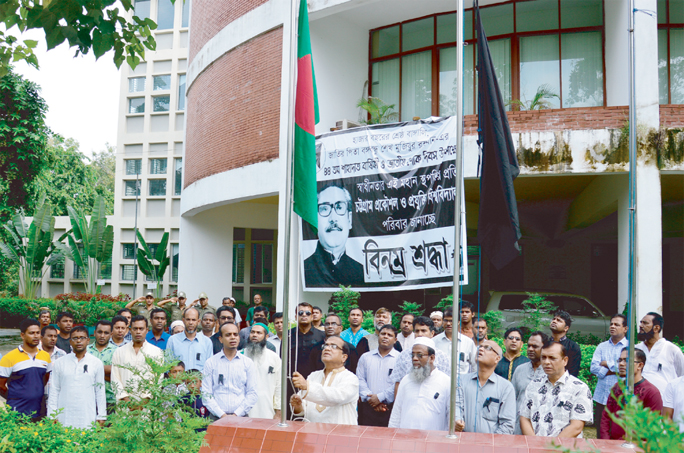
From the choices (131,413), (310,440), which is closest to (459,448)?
(310,440)

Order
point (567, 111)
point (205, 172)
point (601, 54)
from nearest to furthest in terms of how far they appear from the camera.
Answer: point (567, 111), point (601, 54), point (205, 172)

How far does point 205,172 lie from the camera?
15297 millimetres

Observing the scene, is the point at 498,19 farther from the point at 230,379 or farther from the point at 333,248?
the point at 230,379

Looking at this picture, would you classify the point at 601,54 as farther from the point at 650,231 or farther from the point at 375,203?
the point at 375,203

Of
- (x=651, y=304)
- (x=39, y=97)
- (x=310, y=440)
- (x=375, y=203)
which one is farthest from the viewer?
(x=39, y=97)

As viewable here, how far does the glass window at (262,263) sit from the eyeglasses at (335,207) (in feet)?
38.6

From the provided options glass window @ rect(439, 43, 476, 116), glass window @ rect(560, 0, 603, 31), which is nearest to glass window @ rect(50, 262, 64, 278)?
glass window @ rect(439, 43, 476, 116)

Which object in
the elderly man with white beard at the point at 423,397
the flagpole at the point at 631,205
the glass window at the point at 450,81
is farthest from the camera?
the glass window at the point at 450,81

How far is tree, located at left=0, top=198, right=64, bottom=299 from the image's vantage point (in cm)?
2467

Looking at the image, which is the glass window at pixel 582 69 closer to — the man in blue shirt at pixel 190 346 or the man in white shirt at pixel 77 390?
the man in blue shirt at pixel 190 346

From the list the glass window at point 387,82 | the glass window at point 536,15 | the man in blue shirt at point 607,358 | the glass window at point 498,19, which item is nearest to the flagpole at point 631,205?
→ the man in blue shirt at point 607,358

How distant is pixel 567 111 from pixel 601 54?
→ 109 inches

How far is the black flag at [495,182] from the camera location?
4848mm

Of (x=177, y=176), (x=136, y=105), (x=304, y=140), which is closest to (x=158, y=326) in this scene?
(x=304, y=140)
